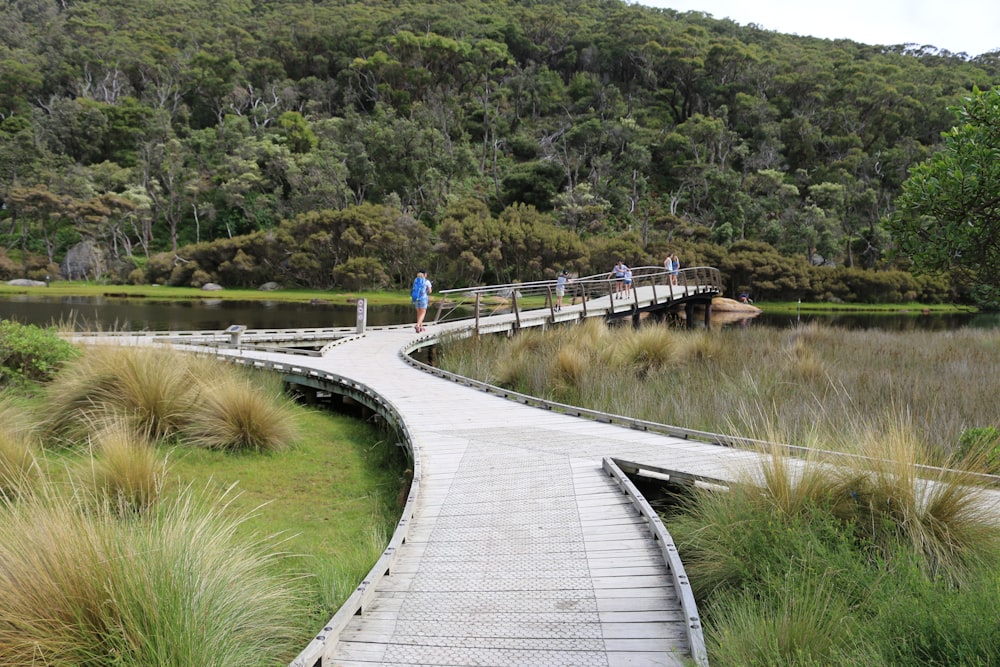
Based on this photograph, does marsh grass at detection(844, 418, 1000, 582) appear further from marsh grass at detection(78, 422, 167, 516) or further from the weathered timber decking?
marsh grass at detection(78, 422, 167, 516)

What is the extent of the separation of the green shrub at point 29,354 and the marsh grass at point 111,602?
7115 mm

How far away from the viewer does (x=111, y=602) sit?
2291 millimetres

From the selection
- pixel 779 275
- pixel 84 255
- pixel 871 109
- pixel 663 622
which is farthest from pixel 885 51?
pixel 663 622

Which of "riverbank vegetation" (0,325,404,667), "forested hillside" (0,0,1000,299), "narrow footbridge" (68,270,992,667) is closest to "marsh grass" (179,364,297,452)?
"riverbank vegetation" (0,325,404,667)

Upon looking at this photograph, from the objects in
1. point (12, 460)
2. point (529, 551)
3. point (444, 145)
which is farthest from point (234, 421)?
point (444, 145)

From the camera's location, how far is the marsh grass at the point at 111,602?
222cm

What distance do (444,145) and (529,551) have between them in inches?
2086

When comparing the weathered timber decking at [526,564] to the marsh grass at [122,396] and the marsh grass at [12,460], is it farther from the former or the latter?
the marsh grass at [12,460]

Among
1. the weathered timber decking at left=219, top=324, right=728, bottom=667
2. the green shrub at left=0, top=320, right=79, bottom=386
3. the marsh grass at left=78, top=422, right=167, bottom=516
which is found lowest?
the weathered timber decking at left=219, top=324, right=728, bottom=667

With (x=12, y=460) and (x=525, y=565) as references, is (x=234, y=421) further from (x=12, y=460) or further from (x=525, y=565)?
(x=525, y=565)

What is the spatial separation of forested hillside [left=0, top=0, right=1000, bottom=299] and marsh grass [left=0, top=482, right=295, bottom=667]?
3601 cm

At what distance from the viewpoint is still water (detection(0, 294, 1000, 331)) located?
2208 cm

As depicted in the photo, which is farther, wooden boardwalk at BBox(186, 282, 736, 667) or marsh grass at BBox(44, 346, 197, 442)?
marsh grass at BBox(44, 346, 197, 442)

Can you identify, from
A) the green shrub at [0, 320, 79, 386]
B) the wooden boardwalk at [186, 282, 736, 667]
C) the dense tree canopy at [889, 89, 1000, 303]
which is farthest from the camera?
the green shrub at [0, 320, 79, 386]
